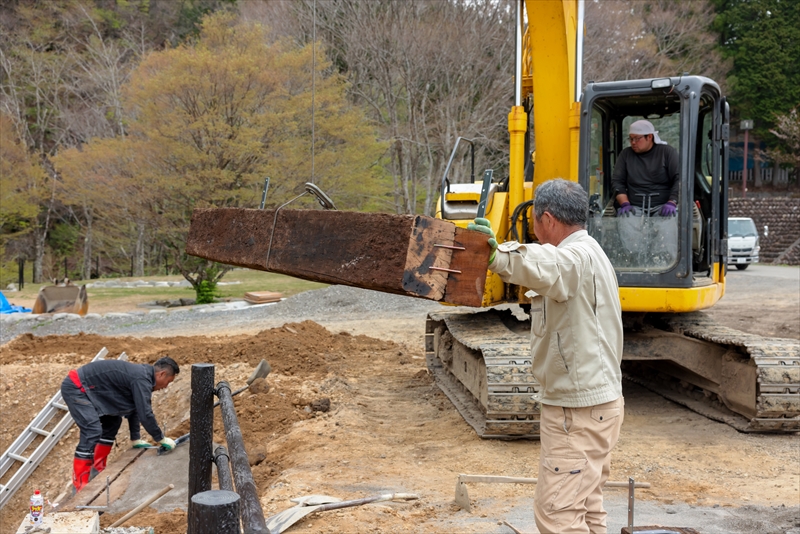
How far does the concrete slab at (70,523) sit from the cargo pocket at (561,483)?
3.42m

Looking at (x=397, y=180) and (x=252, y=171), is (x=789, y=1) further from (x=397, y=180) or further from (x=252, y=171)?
(x=252, y=171)

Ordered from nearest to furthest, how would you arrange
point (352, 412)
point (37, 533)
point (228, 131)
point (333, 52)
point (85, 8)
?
point (37, 533)
point (352, 412)
point (228, 131)
point (333, 52)
point (85, 8)

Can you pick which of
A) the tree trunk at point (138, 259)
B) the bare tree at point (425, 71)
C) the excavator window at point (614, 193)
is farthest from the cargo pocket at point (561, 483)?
the tree trunk at point (138, 259)

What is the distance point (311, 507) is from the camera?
15.4 feet

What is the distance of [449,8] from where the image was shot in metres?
21.6

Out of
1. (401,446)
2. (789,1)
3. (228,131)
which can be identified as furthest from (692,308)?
(789,1)

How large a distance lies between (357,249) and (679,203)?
3861mm

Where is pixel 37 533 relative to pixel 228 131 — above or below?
below

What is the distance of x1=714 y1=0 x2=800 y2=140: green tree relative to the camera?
34.3 m

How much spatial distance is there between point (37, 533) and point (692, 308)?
5.35 meters

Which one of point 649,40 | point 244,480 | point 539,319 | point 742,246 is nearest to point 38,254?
point 649,40

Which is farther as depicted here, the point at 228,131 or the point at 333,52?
the point at 333,52

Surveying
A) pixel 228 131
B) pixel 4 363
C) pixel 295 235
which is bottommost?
pixel 4 363

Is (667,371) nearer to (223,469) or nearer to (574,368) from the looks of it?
(574,368)
